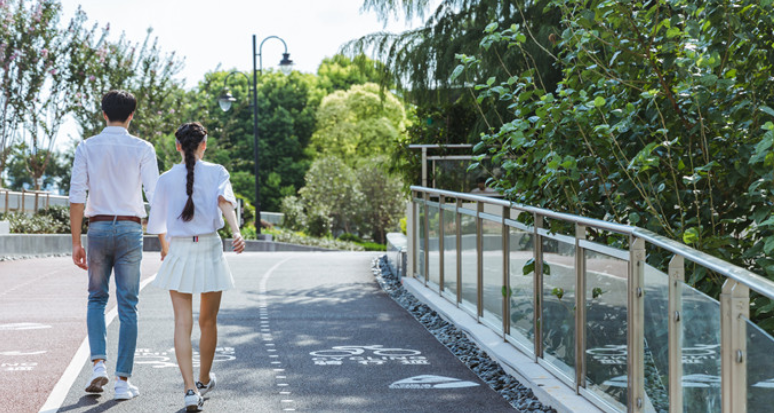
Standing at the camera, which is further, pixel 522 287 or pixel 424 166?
pixel 424 166

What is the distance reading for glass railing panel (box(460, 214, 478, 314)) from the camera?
30.3 ft

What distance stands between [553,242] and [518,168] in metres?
0.84

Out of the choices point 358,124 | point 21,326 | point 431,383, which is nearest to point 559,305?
point 431,383

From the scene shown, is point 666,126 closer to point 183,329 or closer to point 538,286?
point 538,286

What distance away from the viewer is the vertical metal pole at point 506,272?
26.1 ft

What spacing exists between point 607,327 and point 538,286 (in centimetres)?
146

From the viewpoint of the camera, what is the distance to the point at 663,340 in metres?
4.77

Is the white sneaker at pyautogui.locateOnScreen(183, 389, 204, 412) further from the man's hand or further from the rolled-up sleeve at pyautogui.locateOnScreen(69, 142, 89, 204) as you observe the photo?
the rolled-up sleeve at pyautogui.locateOnScreen(69, 142, 89, 204)

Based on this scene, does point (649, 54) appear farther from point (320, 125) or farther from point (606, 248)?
point (320, 125)

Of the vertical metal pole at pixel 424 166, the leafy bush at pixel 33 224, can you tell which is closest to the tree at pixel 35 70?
the leafy bush at pixel 33 224

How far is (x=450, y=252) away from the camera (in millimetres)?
10461

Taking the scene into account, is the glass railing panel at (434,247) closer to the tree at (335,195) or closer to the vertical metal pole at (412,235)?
the vertical metal pole at (412,235)

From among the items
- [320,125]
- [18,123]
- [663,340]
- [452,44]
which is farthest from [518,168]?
[320,125]

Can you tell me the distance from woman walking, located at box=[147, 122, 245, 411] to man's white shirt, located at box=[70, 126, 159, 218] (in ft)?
1.02
